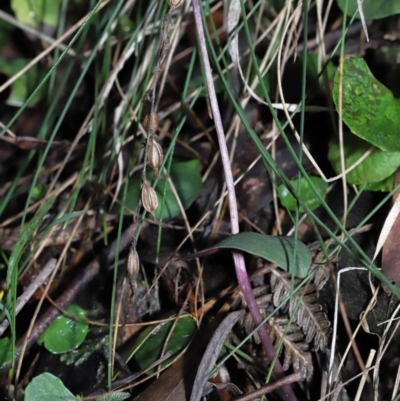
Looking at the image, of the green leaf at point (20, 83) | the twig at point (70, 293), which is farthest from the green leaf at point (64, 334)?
the green leaf at point (20, 83)

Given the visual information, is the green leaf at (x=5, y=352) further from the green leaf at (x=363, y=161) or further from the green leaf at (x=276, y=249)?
the green leaf at (x=363, y=161)

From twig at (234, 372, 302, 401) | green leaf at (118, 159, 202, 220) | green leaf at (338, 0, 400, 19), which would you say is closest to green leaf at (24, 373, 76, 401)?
twig at (234, 372, 302, 401)

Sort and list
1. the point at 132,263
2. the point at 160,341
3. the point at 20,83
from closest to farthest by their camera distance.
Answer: the point at 132,263 < the point at 160,341 < the point at 20,83

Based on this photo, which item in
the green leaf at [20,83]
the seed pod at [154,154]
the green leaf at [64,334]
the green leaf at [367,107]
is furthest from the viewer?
the green leaf at [20,83]

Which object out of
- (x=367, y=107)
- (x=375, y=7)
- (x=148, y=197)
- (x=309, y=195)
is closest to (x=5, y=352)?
(x=148, y=197)

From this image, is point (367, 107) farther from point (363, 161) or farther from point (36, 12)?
point (36, 12)

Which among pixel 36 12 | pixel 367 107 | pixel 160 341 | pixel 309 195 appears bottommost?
pixel 160 341
